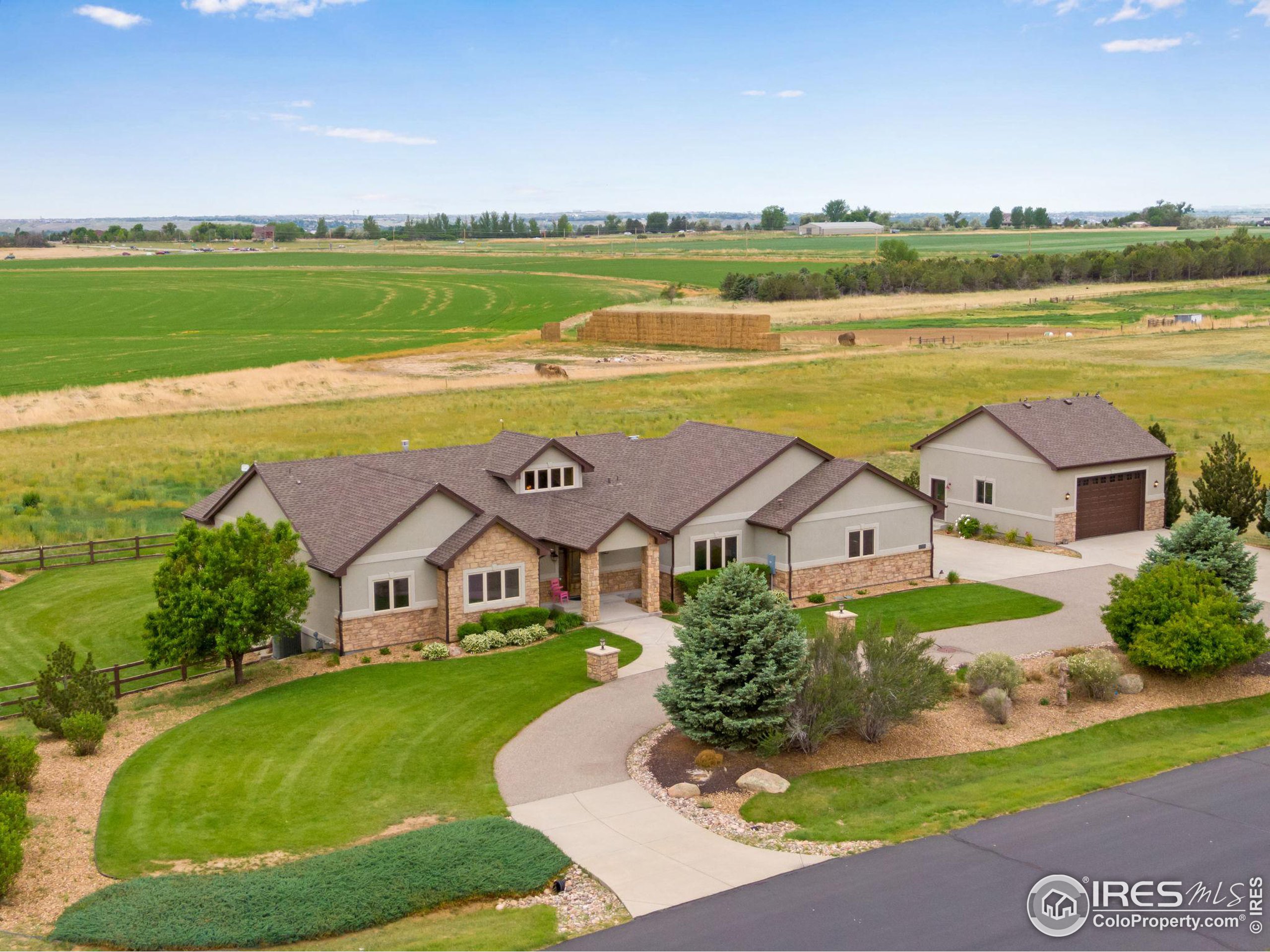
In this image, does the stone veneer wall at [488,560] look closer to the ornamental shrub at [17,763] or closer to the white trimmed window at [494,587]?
the white trimmed window at [494,587]

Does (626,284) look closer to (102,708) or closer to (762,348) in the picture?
(762,348)

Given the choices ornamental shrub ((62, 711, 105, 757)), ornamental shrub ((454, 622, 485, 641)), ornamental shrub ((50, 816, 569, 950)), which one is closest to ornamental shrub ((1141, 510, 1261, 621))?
ornamental shrub ((454, 622, 485, 641))

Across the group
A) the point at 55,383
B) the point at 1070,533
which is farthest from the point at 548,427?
the point at 55,383

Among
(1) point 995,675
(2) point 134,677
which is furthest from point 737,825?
(2) point 134,677

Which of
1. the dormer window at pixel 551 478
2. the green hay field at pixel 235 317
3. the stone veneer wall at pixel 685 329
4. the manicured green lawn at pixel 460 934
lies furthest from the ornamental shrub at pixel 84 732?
the stone veneer wall at pixel 685 329

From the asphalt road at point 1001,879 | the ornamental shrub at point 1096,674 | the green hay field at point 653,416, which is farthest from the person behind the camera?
the green hay field at point 653,416

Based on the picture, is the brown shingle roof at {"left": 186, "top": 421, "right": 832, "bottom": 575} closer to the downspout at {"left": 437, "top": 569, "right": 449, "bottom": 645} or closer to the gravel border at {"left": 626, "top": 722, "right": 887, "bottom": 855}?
the downspout at {"left": 437, "top": 569, "right": 449, "bottom": 645}

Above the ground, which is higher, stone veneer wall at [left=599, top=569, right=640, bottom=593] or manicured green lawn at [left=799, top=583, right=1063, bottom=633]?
stone veneer wall at [left=599, top=569, right=640, bottom=593]
